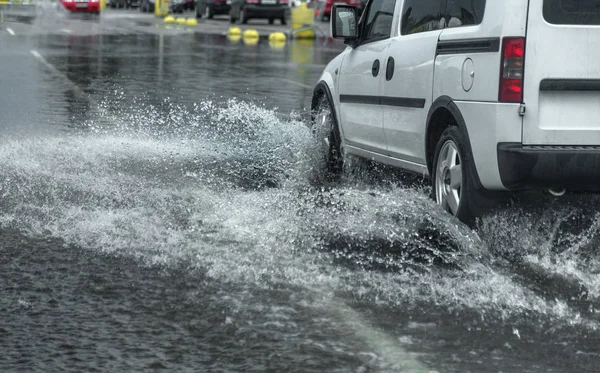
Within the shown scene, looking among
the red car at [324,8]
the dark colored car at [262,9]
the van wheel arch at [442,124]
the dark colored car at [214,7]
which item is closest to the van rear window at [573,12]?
the van wheel arch at [442,124]

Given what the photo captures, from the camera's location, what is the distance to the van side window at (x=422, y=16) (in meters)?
7.11

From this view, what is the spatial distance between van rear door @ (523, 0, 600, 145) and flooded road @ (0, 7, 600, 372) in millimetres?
592

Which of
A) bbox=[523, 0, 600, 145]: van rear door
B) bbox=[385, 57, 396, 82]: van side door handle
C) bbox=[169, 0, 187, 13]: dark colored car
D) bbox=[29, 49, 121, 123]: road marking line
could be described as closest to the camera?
bbox=[523, 0, 600, 145]: van rear door

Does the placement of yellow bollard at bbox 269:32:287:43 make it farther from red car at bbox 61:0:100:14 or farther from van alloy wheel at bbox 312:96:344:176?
van alloy wheel at bbox 312:96:344:176

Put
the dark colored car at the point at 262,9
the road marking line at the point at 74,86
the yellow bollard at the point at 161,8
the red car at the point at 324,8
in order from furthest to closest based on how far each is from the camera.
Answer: the yellow bollard at the point at 161,8 → the red car at the point at 324,8 → the dark colored car at the point at 262,9 → the road marking line at the point at 74,86

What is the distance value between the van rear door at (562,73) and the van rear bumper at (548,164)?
5 centimetres

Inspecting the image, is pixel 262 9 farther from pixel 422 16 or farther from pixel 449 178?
pixel 449 178

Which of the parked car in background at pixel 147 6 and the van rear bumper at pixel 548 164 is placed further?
the parked car in background at pixel 147 6

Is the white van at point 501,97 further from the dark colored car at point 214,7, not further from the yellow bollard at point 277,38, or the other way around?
the dark colored car at point 214,7

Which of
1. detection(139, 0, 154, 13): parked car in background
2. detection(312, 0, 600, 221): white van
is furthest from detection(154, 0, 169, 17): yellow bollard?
detection(312, 0, 600, 221): white van

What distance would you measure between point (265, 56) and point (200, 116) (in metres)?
12.7

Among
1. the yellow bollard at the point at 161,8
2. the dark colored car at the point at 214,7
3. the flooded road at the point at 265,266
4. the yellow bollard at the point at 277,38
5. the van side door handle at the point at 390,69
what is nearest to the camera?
the flooded road at the point at 265,266

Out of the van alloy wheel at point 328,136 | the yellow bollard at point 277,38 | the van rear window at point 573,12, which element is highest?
the van rear window at point 573,12

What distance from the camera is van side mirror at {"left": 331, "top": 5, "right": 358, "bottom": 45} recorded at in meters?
8.52
